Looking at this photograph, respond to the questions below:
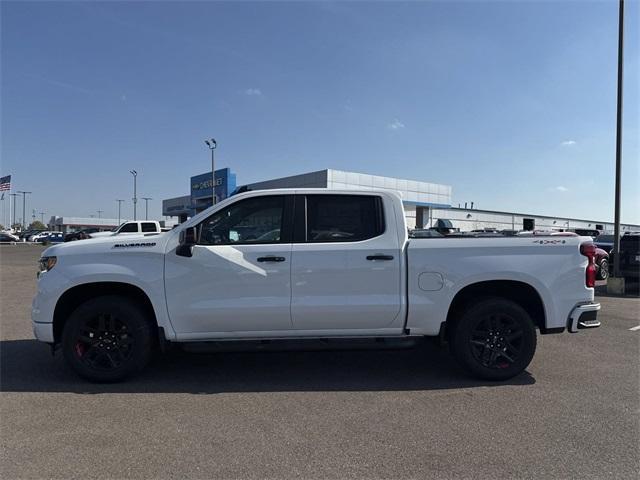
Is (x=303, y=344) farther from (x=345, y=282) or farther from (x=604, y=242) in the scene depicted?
(x=604, y=242)

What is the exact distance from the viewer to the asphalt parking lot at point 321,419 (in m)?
3.19

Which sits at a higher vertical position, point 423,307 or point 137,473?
point 423,307

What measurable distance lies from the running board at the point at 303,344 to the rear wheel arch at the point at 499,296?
541mm

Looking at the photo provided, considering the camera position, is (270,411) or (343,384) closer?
(270,411)

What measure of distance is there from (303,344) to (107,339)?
204 cm

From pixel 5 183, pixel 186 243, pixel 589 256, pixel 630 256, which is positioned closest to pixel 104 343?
pixel 186 243

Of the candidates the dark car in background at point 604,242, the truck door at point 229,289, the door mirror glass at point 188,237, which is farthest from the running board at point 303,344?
the dark car in background at point 604,242

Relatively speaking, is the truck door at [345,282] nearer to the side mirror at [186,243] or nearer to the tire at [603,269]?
the side mirror at [186,243]

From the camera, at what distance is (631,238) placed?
12.8 metres

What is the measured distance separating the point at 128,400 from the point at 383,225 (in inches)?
121

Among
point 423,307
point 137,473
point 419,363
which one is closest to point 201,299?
point 137,473

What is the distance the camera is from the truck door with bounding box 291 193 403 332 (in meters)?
4.71

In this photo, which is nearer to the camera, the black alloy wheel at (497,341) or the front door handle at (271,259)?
the front door handle at (271,259)

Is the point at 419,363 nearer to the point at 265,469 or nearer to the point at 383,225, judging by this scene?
the point at 383,225
